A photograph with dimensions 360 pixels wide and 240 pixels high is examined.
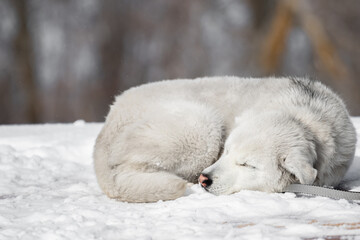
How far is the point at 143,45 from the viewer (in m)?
16.8

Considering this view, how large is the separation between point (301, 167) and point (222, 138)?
865 mm

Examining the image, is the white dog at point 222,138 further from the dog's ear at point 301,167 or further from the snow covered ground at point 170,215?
the snow covered ground at point 170,215

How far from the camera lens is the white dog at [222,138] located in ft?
12.2

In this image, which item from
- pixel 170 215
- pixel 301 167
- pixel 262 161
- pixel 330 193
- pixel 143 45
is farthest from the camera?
pixel 143 45

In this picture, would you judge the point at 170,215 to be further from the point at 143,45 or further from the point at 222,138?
the point at 143,45

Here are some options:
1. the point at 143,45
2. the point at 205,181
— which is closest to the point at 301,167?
the point at 205,181

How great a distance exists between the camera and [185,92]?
4.57 metres

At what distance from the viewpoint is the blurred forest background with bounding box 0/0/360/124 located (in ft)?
47.6

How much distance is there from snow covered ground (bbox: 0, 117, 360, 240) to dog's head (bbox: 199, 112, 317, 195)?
0.17 meters

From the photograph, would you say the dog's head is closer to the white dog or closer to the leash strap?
the white dog

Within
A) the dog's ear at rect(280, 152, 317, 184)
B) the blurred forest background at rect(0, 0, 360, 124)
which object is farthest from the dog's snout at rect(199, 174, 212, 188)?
the blurred forest background at rect(0, 0, 360, 124)

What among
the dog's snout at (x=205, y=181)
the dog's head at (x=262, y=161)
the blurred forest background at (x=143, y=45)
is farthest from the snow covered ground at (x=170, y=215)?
the blurred forest background at (x=143, y=45)

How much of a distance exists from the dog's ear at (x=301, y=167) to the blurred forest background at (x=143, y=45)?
36.2 feet

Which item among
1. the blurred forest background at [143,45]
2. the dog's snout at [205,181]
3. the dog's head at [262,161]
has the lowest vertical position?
the blurred forest background at [143,45]
